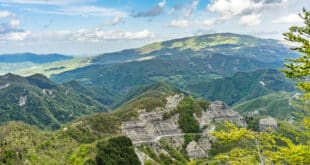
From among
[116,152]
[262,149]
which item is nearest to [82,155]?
[116,152]

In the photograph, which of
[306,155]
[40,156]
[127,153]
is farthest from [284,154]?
[127,153]

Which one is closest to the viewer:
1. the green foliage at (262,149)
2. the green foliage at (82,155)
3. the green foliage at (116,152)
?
the green foliage at (262,149)

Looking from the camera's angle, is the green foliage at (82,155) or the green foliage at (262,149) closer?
the green foliage at (262,149)

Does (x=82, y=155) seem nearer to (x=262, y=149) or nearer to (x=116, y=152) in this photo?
(x=116, y=152)

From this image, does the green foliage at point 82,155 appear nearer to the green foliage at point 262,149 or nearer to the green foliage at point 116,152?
the green foliage at point 116,152

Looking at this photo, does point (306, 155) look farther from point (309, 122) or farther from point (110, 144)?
point (110, 144)

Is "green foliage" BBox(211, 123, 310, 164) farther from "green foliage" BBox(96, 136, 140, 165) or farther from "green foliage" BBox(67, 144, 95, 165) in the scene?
"green foliage" BBox(96, 136, 140, 165)

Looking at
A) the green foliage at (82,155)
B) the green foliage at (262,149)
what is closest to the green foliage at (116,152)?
the green foliage at (82,155)

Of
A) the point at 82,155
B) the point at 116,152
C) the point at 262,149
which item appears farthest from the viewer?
the point at 116,152
